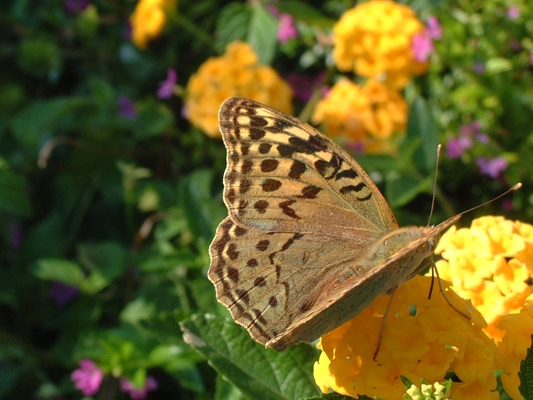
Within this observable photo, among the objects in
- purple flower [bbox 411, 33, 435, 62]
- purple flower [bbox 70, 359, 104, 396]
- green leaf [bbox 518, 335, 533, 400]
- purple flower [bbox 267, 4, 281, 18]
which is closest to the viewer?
green leaf [bbox 518, 335, 533, 400]

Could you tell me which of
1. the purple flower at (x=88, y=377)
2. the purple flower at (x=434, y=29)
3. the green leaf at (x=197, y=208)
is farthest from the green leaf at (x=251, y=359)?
the purple flower at (x=434, y=29)

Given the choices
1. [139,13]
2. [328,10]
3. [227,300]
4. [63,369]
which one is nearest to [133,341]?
[63,369]

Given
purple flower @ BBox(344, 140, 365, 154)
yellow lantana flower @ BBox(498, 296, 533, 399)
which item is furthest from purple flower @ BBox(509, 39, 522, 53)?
yellow lantana flower @ BBox(498, 296, 533, 399)

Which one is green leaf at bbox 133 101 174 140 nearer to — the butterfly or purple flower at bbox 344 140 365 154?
purple flower at bbox 344 140 365 154

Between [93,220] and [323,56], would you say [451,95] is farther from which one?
[93,220]

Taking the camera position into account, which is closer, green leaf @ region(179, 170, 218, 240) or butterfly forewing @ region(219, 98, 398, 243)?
butterfly forewing @ region(219, 98, 398, 243)

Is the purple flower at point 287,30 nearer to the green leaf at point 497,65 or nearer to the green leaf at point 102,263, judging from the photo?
the green leaf at point 497,65

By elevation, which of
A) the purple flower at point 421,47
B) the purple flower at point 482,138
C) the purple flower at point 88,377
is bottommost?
the purple flower at point 88,377
